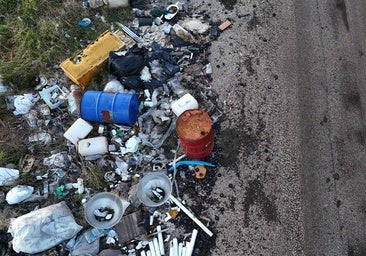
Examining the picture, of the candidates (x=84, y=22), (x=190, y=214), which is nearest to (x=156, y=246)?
(x=190, y=214)

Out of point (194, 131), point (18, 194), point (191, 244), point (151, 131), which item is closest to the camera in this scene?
point (191, 244)

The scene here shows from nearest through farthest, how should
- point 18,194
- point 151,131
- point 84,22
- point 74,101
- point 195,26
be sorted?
1. point 18,194
2. point 151,131
3. point 74,101
4. point 195,26
5. point 84,22

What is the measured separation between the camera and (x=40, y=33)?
6.66m

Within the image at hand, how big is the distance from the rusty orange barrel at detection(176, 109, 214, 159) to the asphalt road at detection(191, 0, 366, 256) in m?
0.56

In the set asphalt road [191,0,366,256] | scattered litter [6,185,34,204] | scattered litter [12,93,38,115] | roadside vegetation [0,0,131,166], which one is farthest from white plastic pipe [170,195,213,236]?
roadside vegetation [0,0,131,166]

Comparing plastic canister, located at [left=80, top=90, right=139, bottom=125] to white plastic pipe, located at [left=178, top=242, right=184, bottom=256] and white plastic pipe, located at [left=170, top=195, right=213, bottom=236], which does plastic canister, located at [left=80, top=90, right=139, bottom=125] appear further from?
white plastic pipe, located at [left=178, top=242, right=184, bottom=256]

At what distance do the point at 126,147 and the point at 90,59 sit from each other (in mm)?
1552

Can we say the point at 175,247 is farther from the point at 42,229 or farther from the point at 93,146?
the point at 93,146

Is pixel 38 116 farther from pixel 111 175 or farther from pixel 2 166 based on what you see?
pixel 111 175

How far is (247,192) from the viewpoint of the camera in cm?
531

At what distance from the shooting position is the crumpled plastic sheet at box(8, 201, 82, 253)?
4742 millimetres

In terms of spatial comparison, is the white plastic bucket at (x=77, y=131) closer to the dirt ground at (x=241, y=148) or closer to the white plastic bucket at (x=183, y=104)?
the dirt ground at (x=241, y=148)

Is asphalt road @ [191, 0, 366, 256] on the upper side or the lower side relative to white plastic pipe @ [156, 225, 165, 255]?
upper

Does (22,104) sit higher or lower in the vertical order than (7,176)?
higher
